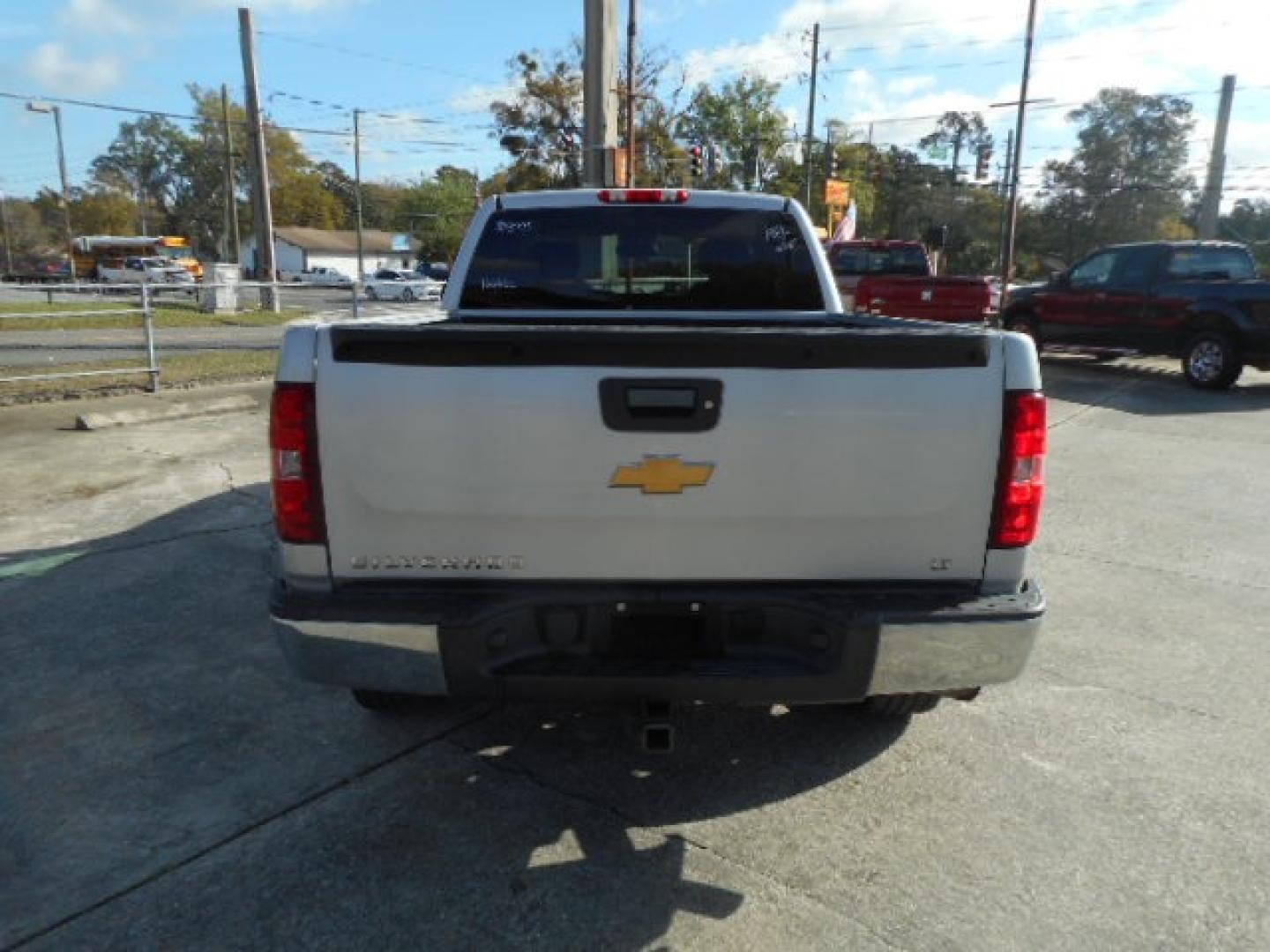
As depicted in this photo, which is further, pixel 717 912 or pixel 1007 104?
pixel 1007 104

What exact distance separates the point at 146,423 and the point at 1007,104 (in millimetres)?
30992

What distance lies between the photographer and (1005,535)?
2.51 meters

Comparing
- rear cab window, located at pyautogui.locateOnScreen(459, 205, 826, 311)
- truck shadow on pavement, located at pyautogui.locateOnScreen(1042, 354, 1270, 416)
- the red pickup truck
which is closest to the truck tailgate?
rear cab window, located at pyautogui.locateOnScreen(459, 205, 826, 311)

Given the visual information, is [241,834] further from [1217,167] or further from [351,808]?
[1217,167]

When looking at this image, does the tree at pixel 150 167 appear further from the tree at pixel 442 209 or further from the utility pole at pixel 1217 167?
the utility pole at pixel 1217 167

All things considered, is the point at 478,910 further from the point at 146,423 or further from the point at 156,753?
the point at 146,423

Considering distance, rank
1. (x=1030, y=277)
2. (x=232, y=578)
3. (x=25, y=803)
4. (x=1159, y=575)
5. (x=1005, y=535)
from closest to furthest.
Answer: (x=1005, y=535) < (x=25, y=803) < (x=232, y=578) < (x=1159, y=575) < (x=1030, y=277)

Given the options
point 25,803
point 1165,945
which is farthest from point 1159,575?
point 25,803

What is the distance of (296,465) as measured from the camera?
7.98 ft

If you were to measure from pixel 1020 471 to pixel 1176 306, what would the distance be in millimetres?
12710

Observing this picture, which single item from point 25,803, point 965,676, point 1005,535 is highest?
point 1005,535

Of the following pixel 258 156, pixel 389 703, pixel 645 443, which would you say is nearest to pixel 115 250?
pixel 258 156

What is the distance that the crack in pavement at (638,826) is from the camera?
246 centimetres

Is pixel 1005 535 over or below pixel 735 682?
over
